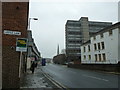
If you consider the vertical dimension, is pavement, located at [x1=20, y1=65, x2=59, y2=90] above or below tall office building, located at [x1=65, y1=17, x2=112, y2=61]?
below

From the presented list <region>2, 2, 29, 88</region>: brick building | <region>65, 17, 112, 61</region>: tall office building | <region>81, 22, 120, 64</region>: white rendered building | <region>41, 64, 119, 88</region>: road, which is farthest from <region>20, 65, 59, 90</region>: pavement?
<region>65, 17, 112, 61</region>: tall office building

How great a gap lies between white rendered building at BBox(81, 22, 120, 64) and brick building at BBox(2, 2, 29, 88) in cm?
2770

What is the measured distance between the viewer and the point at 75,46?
103 m

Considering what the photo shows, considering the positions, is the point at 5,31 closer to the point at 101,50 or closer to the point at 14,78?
the point at 14,78

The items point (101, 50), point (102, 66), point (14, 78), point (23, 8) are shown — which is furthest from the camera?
point (101, 50)

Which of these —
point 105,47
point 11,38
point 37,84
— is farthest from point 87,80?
point 105,47

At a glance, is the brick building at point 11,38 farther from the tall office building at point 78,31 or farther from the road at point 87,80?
the tall office building at point 78,31

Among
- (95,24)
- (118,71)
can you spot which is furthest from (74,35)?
(118,71)

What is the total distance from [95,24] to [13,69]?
105710 mm

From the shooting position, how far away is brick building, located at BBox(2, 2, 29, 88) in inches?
370

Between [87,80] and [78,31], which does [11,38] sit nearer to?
[87,80]

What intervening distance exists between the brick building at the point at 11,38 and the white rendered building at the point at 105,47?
27698 mm

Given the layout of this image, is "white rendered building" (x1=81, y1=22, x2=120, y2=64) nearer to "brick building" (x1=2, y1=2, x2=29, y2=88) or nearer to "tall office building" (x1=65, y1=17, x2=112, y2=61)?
"brick building" (x1=2, y1=2, x2=29, y2=88)

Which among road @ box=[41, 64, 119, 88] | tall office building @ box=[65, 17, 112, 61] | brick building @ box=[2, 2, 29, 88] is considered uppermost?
tall office building @ box=[65, 17, 112, 61]
